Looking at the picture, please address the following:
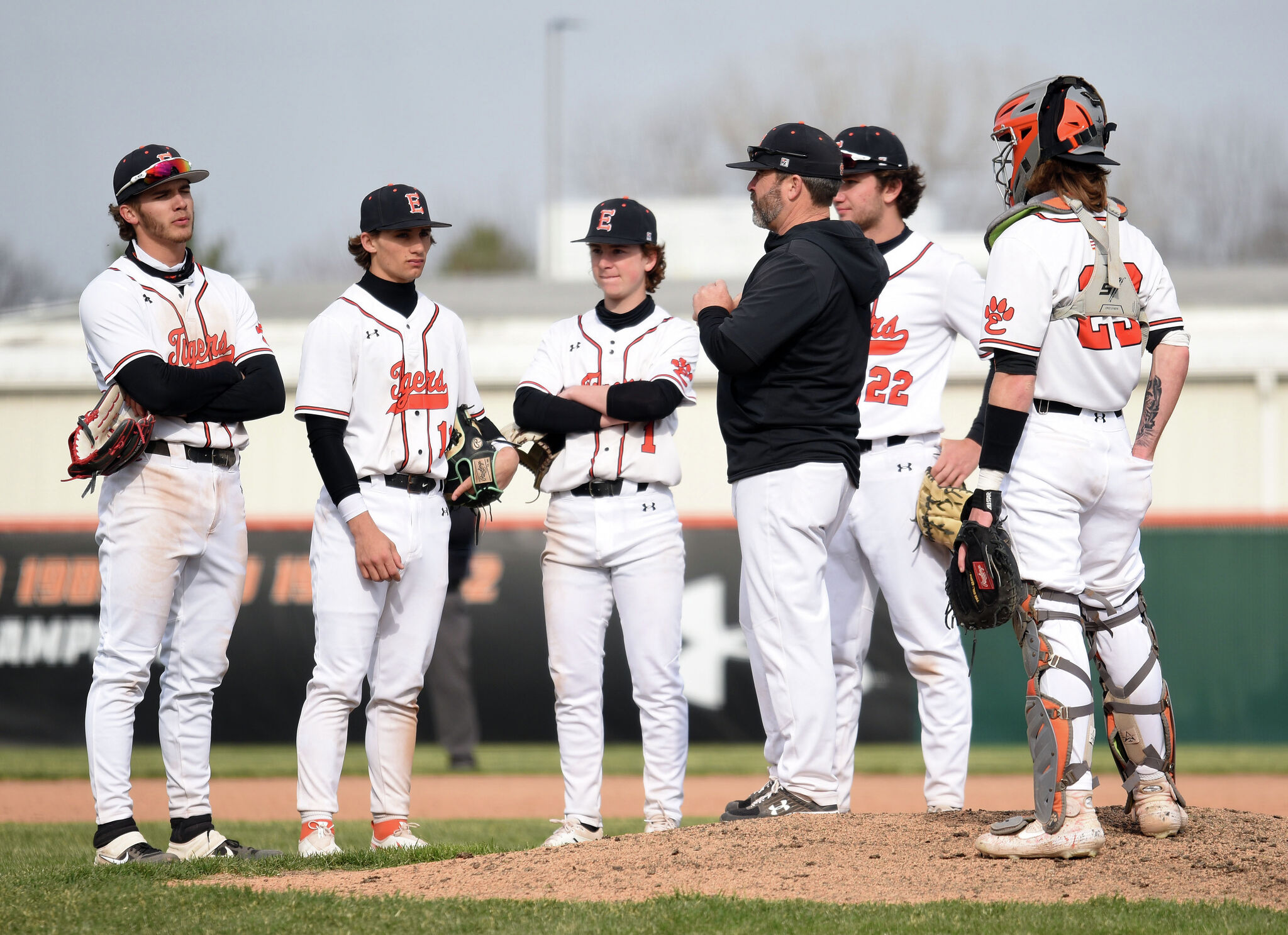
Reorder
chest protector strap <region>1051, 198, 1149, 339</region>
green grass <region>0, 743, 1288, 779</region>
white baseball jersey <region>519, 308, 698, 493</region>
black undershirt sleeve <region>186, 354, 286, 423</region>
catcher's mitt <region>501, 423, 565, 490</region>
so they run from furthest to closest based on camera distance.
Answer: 1. green grass <region>0, 743, 1288, 779</region>
2. catcher's mitt <region>501, 423, 565, 490</region>
3. white baseball jersey <region>519, 308, 698, 493</region>
4. black undershirt sleeve <region>186, 354, 286, 423</region>
5. chest protector strap <region>1051, 198, 1149, 339</region>

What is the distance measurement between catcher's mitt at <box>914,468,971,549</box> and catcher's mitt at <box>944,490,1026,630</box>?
72 centimetres

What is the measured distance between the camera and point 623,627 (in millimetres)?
4844

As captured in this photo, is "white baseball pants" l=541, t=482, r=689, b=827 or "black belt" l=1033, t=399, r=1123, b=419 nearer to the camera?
"black belt" l=1033, t=399, r=1123, b=419

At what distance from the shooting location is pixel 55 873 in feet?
14.0

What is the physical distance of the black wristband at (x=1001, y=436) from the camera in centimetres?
380

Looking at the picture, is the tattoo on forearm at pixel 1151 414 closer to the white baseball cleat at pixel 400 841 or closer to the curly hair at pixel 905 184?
the curly hair at pixel 905 184

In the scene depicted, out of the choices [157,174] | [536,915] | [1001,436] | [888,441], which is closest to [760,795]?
[536,915]

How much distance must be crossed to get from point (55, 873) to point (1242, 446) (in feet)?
42.5

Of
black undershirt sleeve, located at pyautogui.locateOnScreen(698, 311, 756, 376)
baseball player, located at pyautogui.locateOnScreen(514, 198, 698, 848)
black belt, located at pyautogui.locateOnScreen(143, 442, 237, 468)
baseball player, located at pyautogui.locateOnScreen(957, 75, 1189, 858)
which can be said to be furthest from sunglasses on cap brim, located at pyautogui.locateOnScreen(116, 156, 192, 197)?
baseball player, located at pyautogui.locateOnScreen(957, 75, 1189, 858)

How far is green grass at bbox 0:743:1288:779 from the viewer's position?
32.2 feet

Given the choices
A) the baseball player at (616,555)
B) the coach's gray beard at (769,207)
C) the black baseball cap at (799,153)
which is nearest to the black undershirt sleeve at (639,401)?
the baseball player at (616,555)

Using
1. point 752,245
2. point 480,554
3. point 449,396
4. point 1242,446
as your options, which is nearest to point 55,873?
point 449,396

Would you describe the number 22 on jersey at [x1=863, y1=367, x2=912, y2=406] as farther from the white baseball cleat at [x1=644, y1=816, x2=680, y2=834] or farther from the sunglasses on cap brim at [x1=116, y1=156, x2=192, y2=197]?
the sunglasses on cap brim at [x1=116, y1=156, x2=192, y2=197]

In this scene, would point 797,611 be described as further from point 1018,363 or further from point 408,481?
point 408,481
